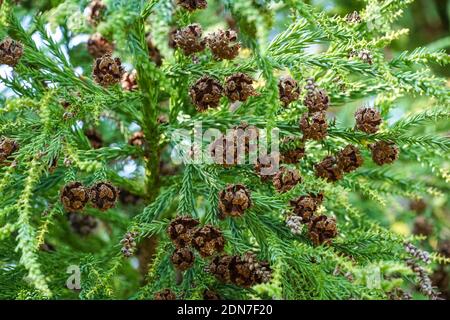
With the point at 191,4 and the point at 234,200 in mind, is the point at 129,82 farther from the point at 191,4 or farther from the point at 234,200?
the point at 234,200

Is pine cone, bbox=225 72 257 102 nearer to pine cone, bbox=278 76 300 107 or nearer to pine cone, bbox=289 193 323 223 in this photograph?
pine cone, bbox=278 76 300 107

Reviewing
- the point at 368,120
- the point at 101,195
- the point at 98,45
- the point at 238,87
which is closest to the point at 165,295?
the point at 101,195

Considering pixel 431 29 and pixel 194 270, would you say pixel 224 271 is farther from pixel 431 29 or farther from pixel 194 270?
pixel 431 29

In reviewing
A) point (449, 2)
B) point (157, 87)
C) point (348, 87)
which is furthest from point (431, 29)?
point (157, 87)

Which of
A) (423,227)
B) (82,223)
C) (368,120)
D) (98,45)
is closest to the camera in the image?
(368,120)

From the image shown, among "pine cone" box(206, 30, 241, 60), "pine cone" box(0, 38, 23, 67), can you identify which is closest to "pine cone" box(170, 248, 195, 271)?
"pine cone" box(206, 30, 241, 60)

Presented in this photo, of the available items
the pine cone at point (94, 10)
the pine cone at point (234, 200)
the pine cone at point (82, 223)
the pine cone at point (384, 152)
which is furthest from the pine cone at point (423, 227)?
the pine cone at point (94, 10)
